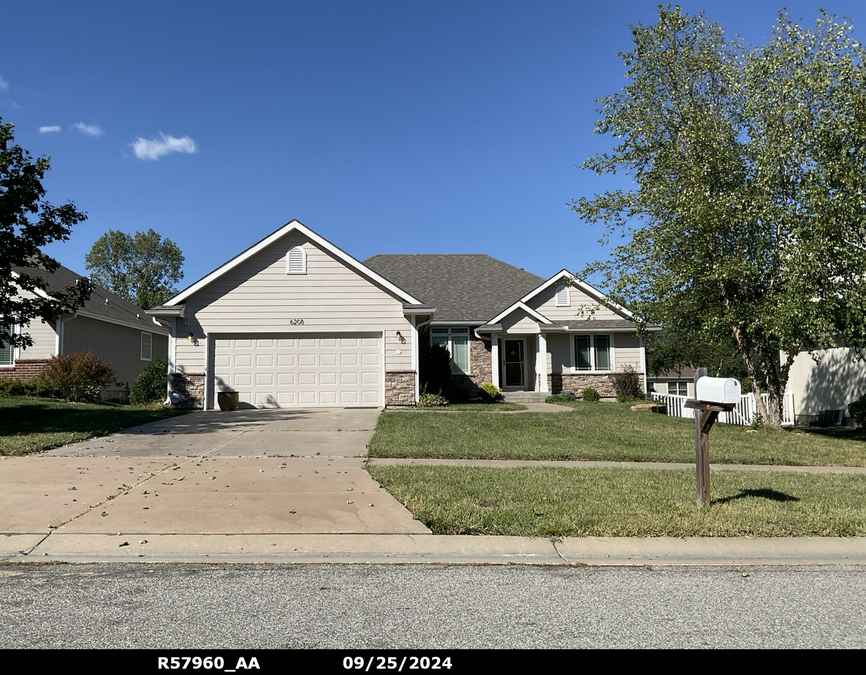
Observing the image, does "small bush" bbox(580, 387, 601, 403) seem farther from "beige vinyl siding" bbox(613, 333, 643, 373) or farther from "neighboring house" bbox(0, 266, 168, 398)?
"neighboring house" bbox(0, 266, 168, 398)

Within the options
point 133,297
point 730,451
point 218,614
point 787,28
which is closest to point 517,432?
point 730,451

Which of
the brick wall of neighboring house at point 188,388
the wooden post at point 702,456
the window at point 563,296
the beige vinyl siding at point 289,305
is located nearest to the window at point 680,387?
the window at point 563,296

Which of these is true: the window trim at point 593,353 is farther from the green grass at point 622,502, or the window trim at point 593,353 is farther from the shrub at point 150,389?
the green grass at point 622,502

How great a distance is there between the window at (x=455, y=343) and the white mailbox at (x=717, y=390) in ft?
60.4

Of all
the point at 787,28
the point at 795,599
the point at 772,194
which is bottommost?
the point at 795,599

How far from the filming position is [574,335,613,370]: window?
25344 millimetres

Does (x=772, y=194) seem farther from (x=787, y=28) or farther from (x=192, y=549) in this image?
(x=192, y=549)

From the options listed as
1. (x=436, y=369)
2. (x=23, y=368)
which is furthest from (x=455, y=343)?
(x=23, y=368)

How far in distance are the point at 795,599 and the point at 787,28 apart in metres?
14.7

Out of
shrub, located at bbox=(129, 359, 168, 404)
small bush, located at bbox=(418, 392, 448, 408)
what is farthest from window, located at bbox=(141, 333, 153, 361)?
small bush, located at bbox=(418, 392, 448, 408)

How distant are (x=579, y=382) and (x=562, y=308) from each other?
3144 mm

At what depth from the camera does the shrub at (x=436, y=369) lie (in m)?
23.1

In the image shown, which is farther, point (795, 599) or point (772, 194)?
point (772, 194)
